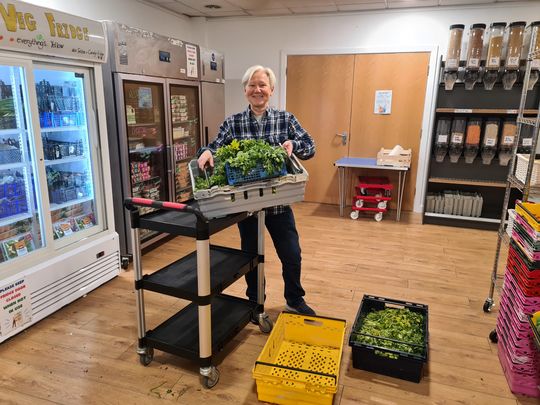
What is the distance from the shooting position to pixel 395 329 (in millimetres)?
2359

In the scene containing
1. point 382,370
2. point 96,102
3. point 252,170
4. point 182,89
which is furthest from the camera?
point 182,89

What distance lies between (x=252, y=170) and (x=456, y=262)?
282cm

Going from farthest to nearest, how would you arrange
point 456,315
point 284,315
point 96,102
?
point 96,102 → point 456,315 → point 284,315

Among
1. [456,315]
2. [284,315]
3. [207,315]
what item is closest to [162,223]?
[207,315]

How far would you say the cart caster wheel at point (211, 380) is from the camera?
2127 millimetres

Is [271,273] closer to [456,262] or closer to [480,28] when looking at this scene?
[456,262]

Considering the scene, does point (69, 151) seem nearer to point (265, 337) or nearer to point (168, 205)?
point (168, 205)

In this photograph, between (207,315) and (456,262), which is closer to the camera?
(207,315)

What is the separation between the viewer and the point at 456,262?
3.89 m

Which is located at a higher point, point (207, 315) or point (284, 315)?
point (207, 315)

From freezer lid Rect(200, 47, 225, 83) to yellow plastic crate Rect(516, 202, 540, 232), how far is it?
3.56 metres

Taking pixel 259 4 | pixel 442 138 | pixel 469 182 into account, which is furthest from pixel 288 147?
pixel 259 4

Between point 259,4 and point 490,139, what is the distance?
3.29 m

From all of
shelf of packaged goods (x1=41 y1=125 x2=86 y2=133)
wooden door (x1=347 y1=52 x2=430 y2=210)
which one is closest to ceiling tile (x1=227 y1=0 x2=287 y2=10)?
wooden door (x1=347 y1=52 x2=430 y2=210)
